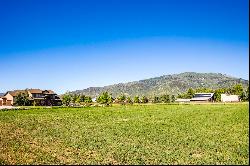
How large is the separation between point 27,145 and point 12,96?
139m

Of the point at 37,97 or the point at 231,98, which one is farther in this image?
the point at 231,98

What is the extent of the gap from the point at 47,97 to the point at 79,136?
456ft

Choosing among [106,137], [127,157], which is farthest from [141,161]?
[106,137]

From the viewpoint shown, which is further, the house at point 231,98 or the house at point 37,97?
the house at point 231,98

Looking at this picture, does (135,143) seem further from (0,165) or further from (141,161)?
(0,165)

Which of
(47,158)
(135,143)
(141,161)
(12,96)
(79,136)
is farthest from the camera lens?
(12,96)

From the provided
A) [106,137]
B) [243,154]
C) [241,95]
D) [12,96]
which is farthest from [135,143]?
[241,95]

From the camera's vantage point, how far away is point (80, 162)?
1939 cm

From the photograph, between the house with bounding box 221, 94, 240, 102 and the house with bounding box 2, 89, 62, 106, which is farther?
the house with bounding box 221, 94, 240, 102

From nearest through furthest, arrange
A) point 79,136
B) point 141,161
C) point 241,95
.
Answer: point 141,161 → point 79,136 → point 241,95

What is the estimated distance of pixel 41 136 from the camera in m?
30.6

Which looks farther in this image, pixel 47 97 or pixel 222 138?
pixel 47 97

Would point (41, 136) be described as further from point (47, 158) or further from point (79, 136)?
point (47, 158)

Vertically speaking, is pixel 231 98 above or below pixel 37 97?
above
